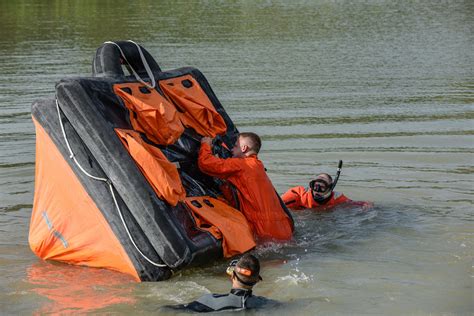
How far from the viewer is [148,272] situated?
7.41 m

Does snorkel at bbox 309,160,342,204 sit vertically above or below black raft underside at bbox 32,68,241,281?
below

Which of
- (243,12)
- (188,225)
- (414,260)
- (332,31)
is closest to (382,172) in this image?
(414,260)

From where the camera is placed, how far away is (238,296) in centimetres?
669

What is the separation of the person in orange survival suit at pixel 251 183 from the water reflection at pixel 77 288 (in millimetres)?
1340

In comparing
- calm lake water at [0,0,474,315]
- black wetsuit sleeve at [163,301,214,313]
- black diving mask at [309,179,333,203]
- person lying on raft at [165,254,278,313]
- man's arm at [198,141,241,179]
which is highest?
man's arm at [198,141,241,179]

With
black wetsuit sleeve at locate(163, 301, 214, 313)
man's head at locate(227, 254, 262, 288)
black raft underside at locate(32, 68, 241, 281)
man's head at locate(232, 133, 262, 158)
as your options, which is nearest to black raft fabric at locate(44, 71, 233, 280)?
black raft underside at locate(32, 68, 241, 281)

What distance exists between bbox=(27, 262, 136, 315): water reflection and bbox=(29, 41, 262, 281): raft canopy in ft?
0.34

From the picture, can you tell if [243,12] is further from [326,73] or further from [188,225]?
[188,225]

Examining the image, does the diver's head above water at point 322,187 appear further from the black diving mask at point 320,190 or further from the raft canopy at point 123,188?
the raft canopy at point 123,188

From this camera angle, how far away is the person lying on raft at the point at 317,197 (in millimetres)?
9836

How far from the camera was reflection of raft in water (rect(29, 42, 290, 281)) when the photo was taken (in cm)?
742

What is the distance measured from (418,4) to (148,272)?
1131 inches

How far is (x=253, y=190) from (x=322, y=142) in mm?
4690

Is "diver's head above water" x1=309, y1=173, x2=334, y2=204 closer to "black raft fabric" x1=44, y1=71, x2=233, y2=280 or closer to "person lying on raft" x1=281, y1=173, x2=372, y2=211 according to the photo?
"person lying on raft" x1=281, y1=173, x2=372, y2=211
